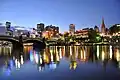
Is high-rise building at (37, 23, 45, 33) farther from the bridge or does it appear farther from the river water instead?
the river water

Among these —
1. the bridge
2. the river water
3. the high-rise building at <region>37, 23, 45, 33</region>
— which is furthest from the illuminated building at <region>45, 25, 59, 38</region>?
the river water

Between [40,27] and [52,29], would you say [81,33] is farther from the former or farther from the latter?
[40,27]

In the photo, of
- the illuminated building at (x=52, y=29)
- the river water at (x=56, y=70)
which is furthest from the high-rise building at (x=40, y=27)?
the river water at (x=56, y=70)

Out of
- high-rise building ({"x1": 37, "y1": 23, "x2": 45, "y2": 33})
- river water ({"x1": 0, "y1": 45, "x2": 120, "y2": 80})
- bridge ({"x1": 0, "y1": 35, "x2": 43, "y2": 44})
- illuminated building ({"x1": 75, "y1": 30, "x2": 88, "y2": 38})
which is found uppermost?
high-rise building ({"x1": 37, "y1": 23, "x2": 45, "y2": 33})

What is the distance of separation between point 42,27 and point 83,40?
0.60 meters

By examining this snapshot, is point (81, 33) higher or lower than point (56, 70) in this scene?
higher

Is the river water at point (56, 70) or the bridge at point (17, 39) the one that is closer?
the river water at point (56, 70)

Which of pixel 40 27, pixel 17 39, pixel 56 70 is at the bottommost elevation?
pixel 56 70

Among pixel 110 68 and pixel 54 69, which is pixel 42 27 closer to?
pixel 54 69

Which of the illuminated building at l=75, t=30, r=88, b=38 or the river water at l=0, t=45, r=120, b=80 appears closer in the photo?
the river water at l=0, t=45, r=120, b=80

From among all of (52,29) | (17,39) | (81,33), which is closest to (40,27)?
(52,29)

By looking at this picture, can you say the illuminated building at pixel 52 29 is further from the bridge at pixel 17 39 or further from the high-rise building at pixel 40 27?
the bridge at pixel 17 39

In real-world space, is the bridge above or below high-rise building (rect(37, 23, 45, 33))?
below

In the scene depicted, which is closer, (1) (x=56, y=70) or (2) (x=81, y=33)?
(1) (x=56, y=70)
